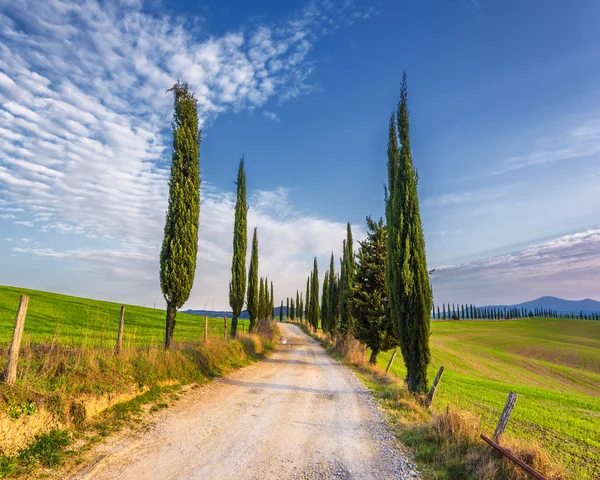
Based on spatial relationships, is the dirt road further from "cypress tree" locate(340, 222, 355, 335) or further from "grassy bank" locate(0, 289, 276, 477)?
"cypress tree" locate(340, 222, 355, 335)

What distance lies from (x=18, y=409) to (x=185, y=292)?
8.25 m

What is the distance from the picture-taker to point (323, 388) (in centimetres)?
1169

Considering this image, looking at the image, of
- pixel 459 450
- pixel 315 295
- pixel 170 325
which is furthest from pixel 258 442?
pixel 315 295

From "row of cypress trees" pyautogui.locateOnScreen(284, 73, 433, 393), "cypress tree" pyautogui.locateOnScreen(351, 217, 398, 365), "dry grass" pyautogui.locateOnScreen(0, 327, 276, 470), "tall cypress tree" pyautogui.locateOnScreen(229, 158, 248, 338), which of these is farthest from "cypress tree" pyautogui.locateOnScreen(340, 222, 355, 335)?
"dry grass" pyautogui.locateOnScreen(0, 327, 276, 470)

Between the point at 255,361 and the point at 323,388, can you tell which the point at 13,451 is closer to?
the point at 323,388

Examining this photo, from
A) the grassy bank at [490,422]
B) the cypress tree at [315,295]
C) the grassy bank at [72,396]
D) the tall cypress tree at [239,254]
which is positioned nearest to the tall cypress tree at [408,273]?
the grassy bank at [490,422]

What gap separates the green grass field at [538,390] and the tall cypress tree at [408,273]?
1.83 meters

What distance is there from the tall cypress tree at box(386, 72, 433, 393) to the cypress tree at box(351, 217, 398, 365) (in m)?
6.36

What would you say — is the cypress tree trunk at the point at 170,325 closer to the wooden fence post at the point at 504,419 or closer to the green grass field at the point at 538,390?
the green grass field at the point at 538,390

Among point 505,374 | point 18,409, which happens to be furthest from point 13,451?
point 505,374

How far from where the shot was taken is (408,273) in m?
12.2

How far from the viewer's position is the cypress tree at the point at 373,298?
62.5 ft

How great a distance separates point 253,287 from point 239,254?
24.8ft

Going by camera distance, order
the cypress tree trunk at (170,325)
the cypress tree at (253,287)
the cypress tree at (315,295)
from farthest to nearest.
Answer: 1. the cypress tree at (315,295)
2. the cypress tree at (253,287)
3. the cypress tree trunk at (170,325)
